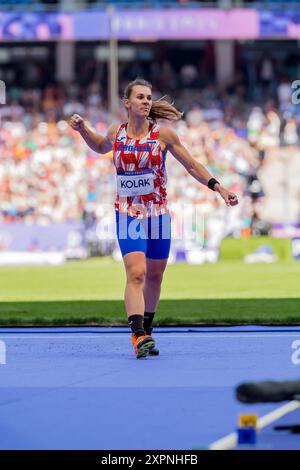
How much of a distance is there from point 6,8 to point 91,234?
47.0 feet

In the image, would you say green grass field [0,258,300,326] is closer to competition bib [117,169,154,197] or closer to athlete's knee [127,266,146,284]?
athlete's knee [127,266,146,284]

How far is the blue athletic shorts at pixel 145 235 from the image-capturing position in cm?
1015

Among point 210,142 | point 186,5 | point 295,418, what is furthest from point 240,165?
point 295,418

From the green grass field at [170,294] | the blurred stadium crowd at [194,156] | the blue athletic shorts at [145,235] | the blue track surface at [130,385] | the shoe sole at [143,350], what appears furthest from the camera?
the blurred stadium crowd at [194,156]

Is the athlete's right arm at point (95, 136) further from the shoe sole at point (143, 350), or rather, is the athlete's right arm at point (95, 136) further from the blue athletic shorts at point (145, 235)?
the shoe sole at point (143, 350)

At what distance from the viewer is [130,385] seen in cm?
813

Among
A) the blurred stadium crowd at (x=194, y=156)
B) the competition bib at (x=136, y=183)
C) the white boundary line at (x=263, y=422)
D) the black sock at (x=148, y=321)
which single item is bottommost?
the white boundary line at (x=263, y=422)

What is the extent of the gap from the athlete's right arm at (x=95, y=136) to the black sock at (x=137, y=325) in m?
1.49

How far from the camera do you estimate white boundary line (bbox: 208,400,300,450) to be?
574 cm

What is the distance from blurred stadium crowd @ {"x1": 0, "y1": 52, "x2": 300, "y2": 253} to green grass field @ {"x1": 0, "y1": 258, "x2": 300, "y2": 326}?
17.1 feet

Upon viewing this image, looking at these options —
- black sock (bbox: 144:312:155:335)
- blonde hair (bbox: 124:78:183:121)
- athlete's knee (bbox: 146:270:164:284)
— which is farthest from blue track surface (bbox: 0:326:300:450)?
blonde hair (bbox: 124:78:183:121)

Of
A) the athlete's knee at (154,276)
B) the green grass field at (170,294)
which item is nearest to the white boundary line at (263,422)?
the athlete's knee at (154,276)
